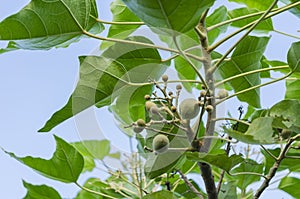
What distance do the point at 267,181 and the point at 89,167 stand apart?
0.83 meters

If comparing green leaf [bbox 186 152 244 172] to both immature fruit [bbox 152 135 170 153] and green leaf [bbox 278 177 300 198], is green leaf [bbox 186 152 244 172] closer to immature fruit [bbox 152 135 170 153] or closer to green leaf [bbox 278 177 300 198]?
immature fruit [bbox 152 135 170 153]

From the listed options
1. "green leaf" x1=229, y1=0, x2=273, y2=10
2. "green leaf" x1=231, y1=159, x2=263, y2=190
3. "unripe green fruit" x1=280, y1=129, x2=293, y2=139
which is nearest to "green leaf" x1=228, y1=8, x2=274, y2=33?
"green leaf" x1=229, y1=0, x2=273, y2=10

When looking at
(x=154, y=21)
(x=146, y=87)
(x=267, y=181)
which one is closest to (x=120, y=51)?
(x=146, y=87)

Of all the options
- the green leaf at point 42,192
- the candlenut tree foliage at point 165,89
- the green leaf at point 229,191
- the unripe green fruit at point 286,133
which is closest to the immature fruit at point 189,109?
the candlenut tree foliage at point 165,89

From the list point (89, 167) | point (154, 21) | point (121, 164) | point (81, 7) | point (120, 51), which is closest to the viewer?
point (154, 21)

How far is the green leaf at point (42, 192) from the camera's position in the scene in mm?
1068

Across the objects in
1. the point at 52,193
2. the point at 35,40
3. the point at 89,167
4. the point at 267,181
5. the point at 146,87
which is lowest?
the point at 89,167

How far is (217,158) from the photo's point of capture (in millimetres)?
651

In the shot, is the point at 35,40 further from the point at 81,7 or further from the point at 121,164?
the point at 121,164

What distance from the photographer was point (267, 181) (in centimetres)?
73

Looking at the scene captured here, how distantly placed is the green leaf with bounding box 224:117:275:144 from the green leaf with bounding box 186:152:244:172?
46mm

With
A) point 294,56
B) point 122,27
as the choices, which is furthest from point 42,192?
point 294,56

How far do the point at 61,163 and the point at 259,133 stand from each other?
0.47m

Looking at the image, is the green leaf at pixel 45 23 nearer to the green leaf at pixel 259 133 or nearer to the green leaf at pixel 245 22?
the green leaf at pixel 259 133
